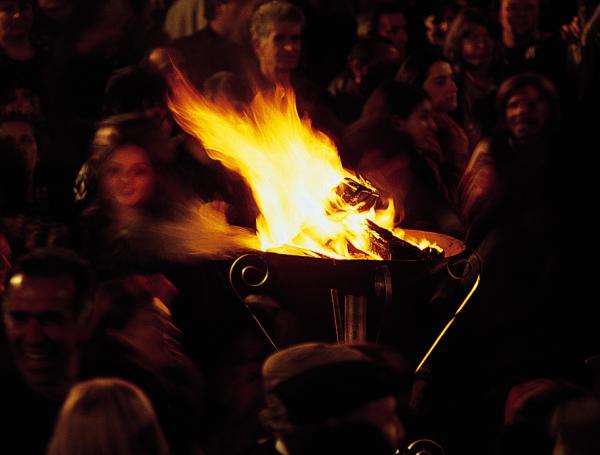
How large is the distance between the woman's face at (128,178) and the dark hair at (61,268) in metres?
0.52

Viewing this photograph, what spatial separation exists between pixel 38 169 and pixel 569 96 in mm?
3229

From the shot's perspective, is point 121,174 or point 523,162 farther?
point 523,162

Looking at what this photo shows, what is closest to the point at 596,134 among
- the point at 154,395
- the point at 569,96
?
the point at 569,96

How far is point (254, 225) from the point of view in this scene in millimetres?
3773

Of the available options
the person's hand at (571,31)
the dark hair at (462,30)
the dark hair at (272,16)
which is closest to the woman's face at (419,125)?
the dark hair at (272,16)

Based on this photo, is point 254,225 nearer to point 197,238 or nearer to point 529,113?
point 197,238

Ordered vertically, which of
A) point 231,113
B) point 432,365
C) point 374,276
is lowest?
point 432,365

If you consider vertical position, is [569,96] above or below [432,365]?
above

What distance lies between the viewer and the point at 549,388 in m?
2.61

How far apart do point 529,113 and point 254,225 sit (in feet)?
5.45

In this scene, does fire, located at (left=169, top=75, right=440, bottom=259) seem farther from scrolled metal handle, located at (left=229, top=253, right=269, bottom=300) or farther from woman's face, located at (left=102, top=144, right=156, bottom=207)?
woman's face, located at (left=102, top=144, right=156, bottom=207)

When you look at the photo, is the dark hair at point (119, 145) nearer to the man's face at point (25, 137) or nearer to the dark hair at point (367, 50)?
the man's face at point (25, 137)

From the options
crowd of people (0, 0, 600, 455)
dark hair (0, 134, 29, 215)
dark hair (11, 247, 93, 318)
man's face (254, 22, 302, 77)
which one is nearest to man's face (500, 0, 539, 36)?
crowd of people (0, 0, 600, 455)

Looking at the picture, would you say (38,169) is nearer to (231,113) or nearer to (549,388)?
(231,113)
